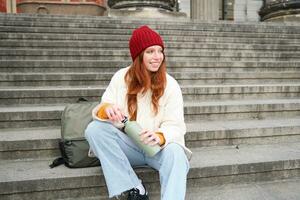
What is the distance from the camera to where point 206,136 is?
3.47 metres

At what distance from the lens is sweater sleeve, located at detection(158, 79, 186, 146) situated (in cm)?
246

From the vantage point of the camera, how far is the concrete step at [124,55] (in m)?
5.17

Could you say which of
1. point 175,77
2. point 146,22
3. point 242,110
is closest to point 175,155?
point 242,110

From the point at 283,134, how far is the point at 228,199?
4.43 ft

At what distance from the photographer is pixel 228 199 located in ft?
9.03

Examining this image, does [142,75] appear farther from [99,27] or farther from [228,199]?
[99,27]

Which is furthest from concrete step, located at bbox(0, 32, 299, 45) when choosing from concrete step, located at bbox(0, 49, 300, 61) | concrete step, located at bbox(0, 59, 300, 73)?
concrete step, located at bbox(0, 59, 300, 73)

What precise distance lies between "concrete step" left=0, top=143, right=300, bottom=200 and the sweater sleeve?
42 cm

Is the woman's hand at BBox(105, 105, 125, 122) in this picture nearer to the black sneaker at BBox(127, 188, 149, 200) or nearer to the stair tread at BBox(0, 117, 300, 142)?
the black sneaker at BBox(127, 188, 149, 200)

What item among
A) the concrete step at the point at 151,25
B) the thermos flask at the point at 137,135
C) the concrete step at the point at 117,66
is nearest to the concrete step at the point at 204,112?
the concrete step at the point at 117,66

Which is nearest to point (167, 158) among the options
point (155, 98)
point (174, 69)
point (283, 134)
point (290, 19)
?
point (155, 98)

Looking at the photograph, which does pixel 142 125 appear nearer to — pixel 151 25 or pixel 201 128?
pixel 201 128

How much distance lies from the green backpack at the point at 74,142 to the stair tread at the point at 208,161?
0.18ft

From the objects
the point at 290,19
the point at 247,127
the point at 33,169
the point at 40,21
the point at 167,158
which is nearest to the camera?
the point at 167,158
